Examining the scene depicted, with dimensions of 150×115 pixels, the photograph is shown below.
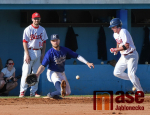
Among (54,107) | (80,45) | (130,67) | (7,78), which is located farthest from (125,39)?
(80,45)

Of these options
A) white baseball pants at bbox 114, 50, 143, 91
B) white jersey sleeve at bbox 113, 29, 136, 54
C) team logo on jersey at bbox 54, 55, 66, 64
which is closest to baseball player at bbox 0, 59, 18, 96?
team logo on jersey at bbox 54, 55, 66, 64

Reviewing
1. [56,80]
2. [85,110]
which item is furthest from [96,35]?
[85,110]

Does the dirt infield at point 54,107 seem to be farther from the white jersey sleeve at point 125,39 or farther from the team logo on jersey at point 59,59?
the white jersey sleeve at point 125,39

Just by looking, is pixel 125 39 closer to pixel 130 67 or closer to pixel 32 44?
pixel 130 67

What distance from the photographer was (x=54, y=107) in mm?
7363

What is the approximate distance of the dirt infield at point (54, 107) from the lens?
262 inches

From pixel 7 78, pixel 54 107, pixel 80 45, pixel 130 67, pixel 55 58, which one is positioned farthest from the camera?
pixel 80 45

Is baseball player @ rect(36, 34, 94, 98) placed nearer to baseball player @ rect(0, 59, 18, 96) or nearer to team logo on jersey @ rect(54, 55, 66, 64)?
team logo on jersey @ rect(54, 55, 66, 64)

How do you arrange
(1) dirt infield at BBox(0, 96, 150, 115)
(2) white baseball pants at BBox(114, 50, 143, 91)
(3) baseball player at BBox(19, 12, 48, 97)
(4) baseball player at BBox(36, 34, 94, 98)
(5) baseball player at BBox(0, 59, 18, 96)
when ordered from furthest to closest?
(5) baseball player at BBox(0, 59, 18, 96) < (3) baseball player at BBox(19, 12, 48, 97) < (2) white baseball pants at BBox(114, 50, 143, 91) < (4) baseball player at BBox(36, 34, 94, 98) < (1) dirt infield at BBox(0, 96, 150, 115)

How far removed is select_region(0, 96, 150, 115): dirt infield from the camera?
666 centimetres

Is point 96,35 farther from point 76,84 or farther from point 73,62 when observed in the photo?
point 76,84

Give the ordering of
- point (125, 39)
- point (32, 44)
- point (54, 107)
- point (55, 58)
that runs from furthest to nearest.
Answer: point (32, 44), point (125, 39), point (55, 58), point (54, 107)

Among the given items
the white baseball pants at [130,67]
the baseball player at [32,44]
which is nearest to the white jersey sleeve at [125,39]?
the white baseball pants at [130,67]

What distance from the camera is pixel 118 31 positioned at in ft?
27.7
